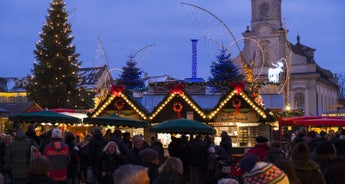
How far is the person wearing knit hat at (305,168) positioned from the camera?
7.60 metres

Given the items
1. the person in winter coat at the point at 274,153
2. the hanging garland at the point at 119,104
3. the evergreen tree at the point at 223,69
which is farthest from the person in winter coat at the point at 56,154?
the evergreen tree at the point at 223,69

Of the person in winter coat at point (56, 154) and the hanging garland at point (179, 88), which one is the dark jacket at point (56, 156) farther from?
the hanging garland at point (179, 88)

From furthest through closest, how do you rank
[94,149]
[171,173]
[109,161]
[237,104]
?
[237,104] < [94,149] < [109,161] < [171,173]

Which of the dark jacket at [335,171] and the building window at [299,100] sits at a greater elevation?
the building window at [299,100]

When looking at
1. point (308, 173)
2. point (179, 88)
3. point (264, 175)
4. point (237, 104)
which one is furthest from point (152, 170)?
point (179, 88)

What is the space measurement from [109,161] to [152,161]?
244 centimetres

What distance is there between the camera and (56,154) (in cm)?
1135

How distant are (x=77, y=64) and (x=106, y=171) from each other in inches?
1365

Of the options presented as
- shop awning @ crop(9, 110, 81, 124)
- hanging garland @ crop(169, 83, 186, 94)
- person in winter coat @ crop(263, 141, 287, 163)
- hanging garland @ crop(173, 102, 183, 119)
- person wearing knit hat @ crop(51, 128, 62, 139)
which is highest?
hanging garland @ crop(169, 83, 186, 94)

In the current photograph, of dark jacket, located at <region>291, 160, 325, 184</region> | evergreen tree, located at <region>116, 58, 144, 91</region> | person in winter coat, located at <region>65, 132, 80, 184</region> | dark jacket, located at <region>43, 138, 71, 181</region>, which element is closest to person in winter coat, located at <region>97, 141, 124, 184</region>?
dark jacket, located at <region>43, 138, 71, 181</region>

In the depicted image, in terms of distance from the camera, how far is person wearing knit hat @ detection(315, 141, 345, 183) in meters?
8.06

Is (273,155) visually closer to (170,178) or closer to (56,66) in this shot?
(170,178)

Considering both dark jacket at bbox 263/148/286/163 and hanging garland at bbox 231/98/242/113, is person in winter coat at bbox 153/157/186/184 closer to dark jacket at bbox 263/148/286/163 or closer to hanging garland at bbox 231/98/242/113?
dark jacket at bbox 263/148/286/163

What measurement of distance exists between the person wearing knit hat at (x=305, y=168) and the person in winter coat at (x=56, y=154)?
5.19 m
